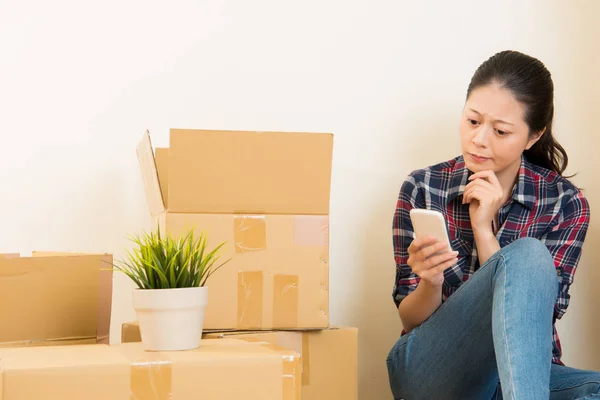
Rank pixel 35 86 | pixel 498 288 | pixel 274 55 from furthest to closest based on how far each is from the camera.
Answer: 1. pixel 274 55
2. pixel 35 86
3. pixel 498 288

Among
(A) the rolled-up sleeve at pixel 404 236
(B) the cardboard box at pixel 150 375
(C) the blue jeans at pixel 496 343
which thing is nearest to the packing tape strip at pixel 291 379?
(B) the cardboard box at pixel 150 375

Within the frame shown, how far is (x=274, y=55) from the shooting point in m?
1.73

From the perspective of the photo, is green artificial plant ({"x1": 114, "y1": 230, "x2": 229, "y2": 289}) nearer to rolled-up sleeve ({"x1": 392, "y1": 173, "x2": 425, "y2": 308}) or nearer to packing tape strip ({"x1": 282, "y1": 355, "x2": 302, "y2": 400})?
packing tape strip ({"x1": 282, "y1": 355, "x2": 302, "y2": 400})

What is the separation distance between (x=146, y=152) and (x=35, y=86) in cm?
45

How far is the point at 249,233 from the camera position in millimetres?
1289

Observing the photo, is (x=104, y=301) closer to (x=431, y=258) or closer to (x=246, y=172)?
(x=246, y=172)

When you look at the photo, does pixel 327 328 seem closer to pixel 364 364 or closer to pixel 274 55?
pixel 364 364

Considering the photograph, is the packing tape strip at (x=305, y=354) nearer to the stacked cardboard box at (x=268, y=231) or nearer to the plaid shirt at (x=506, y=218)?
the stacked cardboard box at (x=268, y=231)

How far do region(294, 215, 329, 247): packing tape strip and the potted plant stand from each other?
0.96 feet

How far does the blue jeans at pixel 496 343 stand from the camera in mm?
1023

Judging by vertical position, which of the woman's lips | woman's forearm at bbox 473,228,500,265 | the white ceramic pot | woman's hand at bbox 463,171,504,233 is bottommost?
the white ceramic pot

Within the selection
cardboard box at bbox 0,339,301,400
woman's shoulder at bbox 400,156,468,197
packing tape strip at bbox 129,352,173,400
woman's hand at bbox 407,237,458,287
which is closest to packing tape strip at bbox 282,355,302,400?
cardboard box at bbox 0,339,301,400

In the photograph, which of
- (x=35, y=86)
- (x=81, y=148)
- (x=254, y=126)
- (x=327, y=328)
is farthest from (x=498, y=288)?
(x=35, y=86)

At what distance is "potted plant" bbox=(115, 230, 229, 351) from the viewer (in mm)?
985
